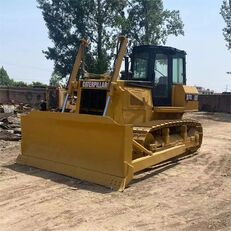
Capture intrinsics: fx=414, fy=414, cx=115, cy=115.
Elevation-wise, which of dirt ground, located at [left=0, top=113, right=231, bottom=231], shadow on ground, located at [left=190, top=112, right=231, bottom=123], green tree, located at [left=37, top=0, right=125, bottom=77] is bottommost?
dirt ground, located at [left=0, top=113, right=231, bottom=231]

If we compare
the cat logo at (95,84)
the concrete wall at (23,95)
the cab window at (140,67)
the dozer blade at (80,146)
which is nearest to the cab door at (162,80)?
the cab window at (140,67)

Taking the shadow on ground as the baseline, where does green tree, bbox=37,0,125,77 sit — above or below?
above

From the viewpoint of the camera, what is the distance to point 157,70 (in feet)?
31.5

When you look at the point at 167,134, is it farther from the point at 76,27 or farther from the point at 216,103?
the point at 76,27

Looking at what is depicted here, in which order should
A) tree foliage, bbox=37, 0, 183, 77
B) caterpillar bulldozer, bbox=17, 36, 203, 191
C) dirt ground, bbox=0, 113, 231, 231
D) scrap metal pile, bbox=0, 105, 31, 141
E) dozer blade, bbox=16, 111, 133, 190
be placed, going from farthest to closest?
1. tree foliage, bbox=37, 0, 183, 77
2. scrap metal pile, bbox=0, 105, 31, 141
3. caterpillar bulldozer, bbox=17, 36, 203, 191
4. dozer blade, bbox=16, 111, 133, 190
5. dirt ground, bbox=0, 113, 231, 231

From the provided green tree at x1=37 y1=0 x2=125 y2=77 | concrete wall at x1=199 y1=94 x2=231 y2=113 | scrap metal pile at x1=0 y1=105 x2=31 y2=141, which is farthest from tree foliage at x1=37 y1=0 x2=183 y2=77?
scrap metal pile at x1=0 y1=105 x2=31 y2=141

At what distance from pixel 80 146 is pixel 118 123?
0.89 meters

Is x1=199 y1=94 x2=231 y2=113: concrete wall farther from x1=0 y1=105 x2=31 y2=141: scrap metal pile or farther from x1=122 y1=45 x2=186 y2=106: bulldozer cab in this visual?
x1=122 y1=45 x2=186 y2=106: bulldozer cab

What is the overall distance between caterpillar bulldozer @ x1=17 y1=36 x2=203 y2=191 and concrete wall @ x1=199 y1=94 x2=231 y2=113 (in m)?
19.0

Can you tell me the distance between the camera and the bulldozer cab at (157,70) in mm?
9492

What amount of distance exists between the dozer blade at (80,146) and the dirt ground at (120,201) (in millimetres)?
211

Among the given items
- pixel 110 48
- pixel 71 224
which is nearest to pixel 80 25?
pixel 110 48

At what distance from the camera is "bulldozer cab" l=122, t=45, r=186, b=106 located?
9492 mm

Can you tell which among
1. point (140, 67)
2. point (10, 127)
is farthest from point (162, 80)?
point (10, 127)
